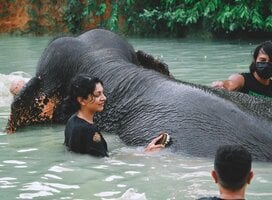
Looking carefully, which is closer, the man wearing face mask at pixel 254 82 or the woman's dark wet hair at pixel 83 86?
the woman's dark wet hair at pixel 83 86

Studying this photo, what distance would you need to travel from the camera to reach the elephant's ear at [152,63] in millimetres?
7325

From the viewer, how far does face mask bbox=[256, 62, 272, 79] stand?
625 cm

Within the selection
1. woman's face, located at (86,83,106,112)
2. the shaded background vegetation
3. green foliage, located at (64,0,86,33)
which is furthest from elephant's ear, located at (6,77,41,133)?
green foliage, located at (64,0,86,33)

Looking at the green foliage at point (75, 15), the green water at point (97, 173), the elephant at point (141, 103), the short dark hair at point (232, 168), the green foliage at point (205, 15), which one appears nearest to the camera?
the short dark hair at point (232, 168)

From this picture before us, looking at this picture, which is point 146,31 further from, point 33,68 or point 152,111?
point 152,111

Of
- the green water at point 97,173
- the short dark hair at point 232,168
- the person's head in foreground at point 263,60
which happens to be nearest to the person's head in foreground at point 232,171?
the short dark hair at point 232,168

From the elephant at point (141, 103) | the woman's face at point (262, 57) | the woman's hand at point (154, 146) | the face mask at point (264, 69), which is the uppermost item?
the woman's face at point (262, 57)

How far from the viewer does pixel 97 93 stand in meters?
5.49

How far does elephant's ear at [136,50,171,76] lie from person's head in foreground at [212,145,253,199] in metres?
4.38

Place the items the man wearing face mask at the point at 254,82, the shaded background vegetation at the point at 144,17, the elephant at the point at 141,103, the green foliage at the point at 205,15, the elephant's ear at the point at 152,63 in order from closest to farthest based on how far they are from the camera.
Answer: the elephant at the point at 141,103
the man wearing face mask at the point at 254,82
the elephant's ear at the point at 152,63
the green foliage at the point at 205,15
the shaded background vegetation at the point at 144,17

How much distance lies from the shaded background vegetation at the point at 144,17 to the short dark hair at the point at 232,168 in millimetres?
13154

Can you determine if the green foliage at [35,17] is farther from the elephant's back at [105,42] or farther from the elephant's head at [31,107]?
the elephant's head at [31,107]

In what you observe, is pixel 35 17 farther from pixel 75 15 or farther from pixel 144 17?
pixel 144 17

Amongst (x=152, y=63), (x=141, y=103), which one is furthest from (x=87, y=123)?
(x=152, y=63)
